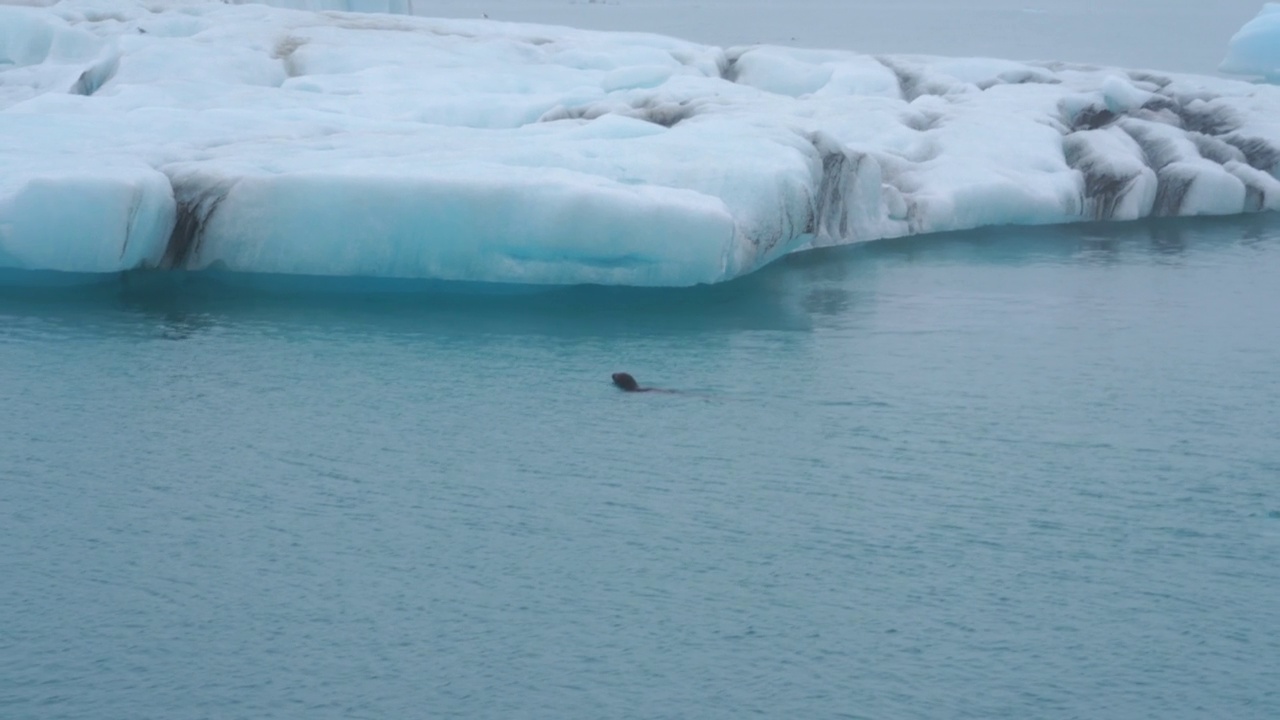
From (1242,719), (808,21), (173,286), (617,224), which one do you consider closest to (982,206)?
(617,224)

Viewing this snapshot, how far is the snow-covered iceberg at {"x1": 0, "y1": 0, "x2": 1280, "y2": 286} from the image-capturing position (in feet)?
35.7

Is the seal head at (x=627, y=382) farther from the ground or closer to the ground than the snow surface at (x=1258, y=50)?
closer to the ground

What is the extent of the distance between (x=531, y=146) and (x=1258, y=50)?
21.7 metres

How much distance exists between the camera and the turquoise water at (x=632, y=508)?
16.9 ft

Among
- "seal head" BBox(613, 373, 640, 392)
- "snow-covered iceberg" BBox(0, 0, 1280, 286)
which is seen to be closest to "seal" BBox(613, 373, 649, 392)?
"seal head" BBox(613, 373, 640, 392)

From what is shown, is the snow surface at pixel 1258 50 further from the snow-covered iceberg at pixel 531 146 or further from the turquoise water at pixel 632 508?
the turquoise water at pixel 632 508

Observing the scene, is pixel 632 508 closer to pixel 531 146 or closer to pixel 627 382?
pixel 627 382

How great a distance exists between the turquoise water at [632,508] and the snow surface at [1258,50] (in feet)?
64.4

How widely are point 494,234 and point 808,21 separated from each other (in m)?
46.9

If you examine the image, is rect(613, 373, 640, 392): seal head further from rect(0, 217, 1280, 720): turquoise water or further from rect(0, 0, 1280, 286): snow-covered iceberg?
rect(0, 0, 1280, 286): snow-covered iceberg

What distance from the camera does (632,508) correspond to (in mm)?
6793

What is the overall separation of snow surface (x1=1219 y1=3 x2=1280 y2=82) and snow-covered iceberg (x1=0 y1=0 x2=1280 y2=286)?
11157 millimetres

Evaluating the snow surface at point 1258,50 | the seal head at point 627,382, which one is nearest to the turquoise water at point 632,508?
the seal head at point 627,382

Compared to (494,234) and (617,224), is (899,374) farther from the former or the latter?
(494,234)
